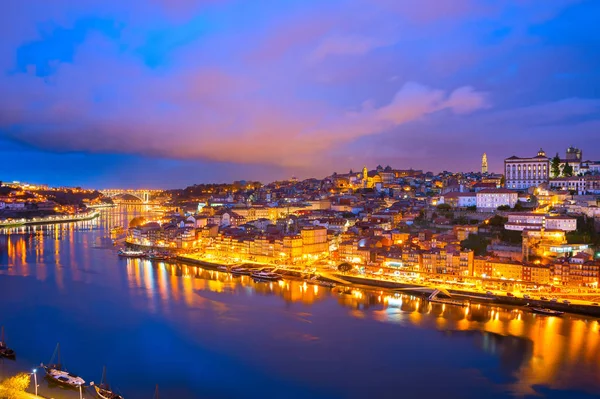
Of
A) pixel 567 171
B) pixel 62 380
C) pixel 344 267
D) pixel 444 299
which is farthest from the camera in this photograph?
pixel 567 171

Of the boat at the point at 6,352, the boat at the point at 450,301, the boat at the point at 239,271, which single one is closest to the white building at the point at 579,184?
the boat at the point at 450,301

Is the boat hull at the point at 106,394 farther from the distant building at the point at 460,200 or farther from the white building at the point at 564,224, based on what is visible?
the distant building at the point at 460,200

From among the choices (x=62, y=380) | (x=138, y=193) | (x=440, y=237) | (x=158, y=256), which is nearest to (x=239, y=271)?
(x=158, y=256)

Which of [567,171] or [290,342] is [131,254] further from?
[567,171]

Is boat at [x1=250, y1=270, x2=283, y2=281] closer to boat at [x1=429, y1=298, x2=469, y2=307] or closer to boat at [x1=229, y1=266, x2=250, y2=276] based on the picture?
boat at [x1=229, y1=266, x2=250, y2=276]

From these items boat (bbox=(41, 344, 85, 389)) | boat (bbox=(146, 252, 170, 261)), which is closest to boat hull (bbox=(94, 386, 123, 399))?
boat (bbox=(41, 344, 85, 389))

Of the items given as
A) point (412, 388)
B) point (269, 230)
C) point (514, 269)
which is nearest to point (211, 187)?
point (269, 230)
